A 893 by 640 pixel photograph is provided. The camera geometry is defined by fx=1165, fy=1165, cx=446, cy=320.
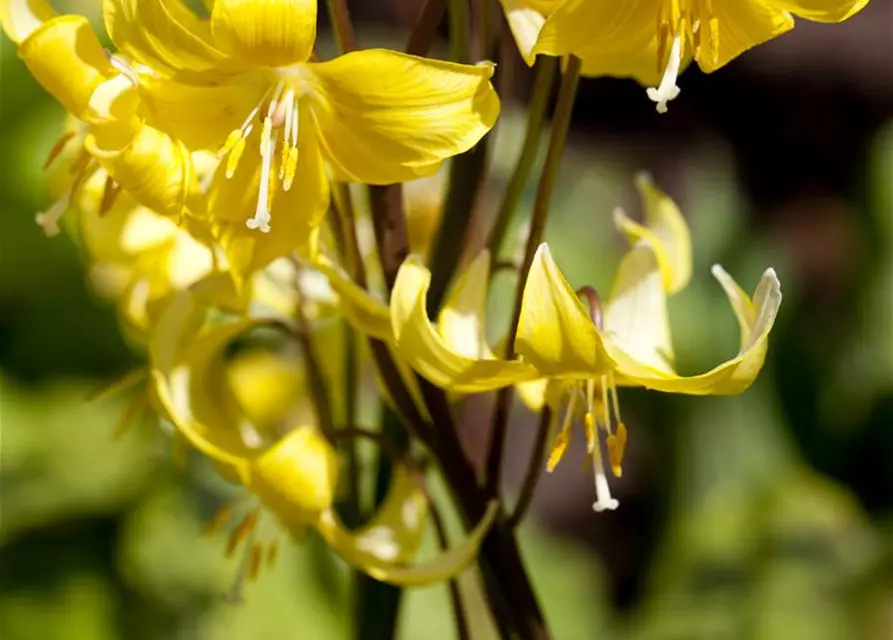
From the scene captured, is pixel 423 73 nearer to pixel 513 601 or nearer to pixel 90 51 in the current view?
pixel 90 51

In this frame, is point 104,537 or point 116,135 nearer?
point 116,135

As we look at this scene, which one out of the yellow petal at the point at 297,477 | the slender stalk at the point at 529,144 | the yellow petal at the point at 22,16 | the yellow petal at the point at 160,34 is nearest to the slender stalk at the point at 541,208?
the slender stalk at the point at 529,144

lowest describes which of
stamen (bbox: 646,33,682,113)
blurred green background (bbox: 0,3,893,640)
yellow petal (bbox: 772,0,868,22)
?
blurred green background (bbox: 0,3,893,640)

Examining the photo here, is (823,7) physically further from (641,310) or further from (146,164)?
(146,164)

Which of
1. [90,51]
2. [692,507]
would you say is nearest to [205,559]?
[692,507]

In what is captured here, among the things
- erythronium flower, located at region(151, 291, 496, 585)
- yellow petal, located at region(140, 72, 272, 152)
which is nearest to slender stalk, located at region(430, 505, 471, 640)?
erythronium flower, located at region(151, 291, 496, 585)

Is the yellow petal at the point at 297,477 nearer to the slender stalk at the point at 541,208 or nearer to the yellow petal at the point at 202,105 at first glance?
the slender stalk at the point at 541,208

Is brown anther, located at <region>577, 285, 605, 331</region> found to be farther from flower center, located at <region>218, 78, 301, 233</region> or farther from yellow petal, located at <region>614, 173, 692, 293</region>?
flower center, located at <region>218, 78, 301, 233</region>
